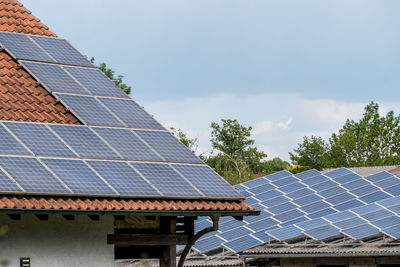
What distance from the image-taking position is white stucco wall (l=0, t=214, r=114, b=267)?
50.6 ft

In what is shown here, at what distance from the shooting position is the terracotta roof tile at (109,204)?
1458cm

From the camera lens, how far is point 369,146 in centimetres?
9325

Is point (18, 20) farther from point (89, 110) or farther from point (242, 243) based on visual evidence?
point (242, 243)

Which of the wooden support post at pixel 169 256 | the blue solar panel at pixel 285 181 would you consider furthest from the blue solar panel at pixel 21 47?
the blue solar panel at pixel 285 181

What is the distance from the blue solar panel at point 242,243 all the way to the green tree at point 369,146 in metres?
63.2

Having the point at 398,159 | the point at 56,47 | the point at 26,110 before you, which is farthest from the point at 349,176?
the point at 398,159

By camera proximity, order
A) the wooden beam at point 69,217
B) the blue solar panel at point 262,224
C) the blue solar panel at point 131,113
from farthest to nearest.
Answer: the blue solar panel at point 262,224 → the blue solar panel at point 131,113 → the wooden beam at point 69,217

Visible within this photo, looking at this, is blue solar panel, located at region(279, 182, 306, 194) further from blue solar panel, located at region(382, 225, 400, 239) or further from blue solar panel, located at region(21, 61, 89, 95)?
blue solar panel, located at region(21, 61, 89, 95)

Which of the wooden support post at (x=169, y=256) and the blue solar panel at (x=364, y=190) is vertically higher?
the blue solar panel at (x=364, y=190)

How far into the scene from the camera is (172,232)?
58.5 ft

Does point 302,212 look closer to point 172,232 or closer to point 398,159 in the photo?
point 172,232

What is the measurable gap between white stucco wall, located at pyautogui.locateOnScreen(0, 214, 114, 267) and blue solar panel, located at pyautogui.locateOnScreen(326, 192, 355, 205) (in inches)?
693

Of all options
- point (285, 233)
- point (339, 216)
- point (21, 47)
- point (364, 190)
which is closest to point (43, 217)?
point (21, 47)

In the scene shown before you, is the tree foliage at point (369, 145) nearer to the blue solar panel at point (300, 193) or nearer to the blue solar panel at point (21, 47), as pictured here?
the blue solar panel at point (300, 193)
